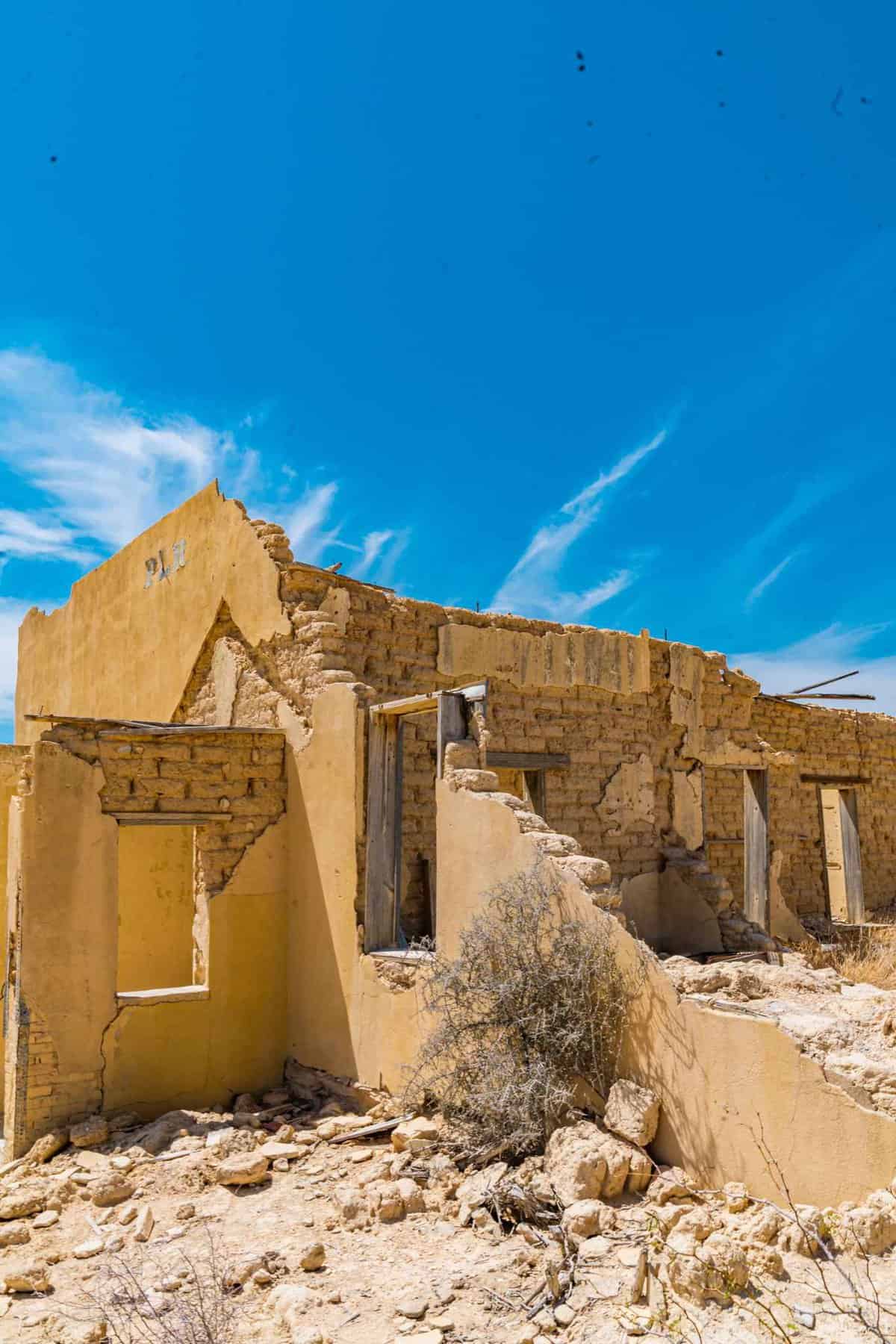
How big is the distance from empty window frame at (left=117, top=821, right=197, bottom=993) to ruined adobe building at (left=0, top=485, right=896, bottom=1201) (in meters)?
0.03

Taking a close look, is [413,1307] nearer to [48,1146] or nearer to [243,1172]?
[243,1172]

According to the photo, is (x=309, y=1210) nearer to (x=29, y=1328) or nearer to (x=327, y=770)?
(x=29, y=1328)

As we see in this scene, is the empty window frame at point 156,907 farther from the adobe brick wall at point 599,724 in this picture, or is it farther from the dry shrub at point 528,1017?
the dry shrub at point 528,1017

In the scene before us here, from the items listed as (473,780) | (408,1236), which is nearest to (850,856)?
(473,780)

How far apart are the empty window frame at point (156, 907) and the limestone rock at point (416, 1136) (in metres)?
4.21

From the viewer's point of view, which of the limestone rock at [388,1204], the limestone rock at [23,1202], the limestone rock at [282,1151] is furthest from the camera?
the limestone rock at [282,1151]

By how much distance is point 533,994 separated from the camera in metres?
5.75

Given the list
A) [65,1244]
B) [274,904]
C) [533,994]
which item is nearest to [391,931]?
[274,904]

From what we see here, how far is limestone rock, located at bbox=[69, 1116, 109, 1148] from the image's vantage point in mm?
7043

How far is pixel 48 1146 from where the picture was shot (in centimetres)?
702

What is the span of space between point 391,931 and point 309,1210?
2.33 metres

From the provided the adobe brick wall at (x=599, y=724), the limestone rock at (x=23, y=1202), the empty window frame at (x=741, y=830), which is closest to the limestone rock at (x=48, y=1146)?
the limestone rock at (x=23, y=1202)

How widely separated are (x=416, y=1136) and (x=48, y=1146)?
276cm

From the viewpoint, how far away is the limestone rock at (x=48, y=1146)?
22.9 feet
